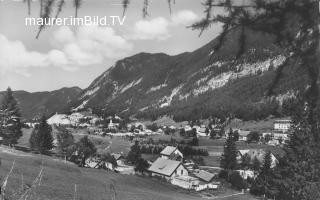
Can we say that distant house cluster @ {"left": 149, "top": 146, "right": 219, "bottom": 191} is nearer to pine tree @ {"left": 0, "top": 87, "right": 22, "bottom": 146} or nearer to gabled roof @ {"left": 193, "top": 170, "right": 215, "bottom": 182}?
gabled roof @ {"left": 193, "top": 170, "right": 215, "bottom": 182}

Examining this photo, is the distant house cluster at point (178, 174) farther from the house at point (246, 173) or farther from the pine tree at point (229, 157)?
the pine tree at point (229, 157)

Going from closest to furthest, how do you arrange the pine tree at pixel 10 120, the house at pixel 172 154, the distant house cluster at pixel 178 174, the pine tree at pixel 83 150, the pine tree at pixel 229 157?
the pine tree at pixel 10 120
the pine tree at pixel 83 150
the distant house cluster at pixel 178 174
the pine tree at pixel 229 157
the house at pixel 172 154

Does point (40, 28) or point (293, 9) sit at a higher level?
point (293, 9)

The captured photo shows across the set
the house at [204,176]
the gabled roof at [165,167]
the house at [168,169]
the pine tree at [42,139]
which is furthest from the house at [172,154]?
the pine tree at [42,139]

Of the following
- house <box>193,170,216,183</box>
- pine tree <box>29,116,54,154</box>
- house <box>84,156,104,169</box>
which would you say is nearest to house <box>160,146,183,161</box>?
house <box>193,170,216,183</box>

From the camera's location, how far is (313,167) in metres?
30.0

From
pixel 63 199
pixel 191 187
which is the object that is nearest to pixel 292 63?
pixel 63 199

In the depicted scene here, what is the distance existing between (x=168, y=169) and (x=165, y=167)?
1.46 m

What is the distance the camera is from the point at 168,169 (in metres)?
86.8

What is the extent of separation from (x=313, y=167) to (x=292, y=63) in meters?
27.4

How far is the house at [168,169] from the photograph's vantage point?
85.1 m

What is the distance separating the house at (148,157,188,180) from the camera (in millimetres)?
85050

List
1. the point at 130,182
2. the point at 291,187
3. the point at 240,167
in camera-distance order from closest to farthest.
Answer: the point at 291,187 → the point at 130,182 → the point at 240,167

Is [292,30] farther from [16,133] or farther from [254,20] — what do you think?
[16,133]
